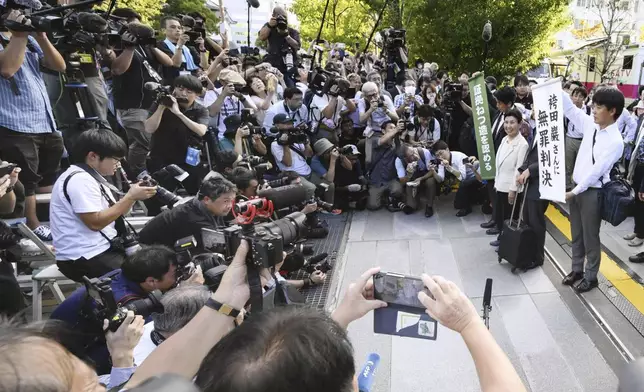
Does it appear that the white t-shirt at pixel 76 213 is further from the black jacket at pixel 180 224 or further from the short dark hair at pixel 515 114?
the short dark hair at pixel 515 114

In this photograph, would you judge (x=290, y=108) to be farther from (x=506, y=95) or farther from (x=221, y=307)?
Answer: (x=221, y=307)

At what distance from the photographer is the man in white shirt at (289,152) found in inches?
221

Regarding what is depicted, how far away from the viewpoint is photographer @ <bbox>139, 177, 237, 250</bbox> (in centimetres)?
359

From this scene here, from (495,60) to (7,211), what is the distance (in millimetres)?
14914

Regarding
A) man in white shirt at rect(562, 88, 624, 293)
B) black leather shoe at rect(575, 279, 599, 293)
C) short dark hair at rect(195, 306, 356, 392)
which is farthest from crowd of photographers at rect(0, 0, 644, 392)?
black leather shoe at rect(575, 279, 599, 293)

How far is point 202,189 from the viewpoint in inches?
143

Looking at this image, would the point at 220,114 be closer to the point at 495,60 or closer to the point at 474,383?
the point at 474,383

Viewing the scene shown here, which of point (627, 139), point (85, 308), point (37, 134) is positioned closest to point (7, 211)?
point (37, 134)

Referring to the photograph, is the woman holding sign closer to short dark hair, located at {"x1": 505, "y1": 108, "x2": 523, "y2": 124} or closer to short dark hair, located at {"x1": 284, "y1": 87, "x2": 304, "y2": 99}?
short dark hair, located at {"x1": 505, "y1": 108, "x2": 523, "y2": 124}

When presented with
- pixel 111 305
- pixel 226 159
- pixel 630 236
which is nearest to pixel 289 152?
pixel 226 159

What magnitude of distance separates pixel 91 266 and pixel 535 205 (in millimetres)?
4018

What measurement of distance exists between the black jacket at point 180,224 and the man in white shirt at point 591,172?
10.1 feet

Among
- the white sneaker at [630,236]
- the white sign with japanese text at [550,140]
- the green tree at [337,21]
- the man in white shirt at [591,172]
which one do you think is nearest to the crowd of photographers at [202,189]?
the white sign with japanese text at [550,140]

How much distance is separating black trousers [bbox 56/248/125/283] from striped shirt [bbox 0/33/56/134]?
4.10ft
